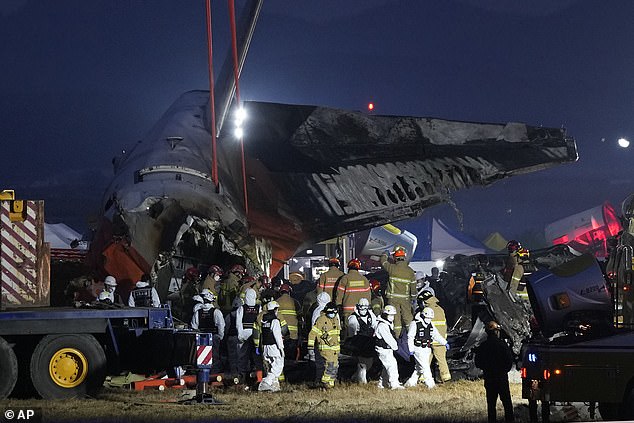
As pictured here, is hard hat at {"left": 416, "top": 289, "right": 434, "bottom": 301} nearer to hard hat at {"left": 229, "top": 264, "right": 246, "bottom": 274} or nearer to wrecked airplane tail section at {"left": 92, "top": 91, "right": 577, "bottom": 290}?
hard hat at {"left": 229, "top": 264, "right": 246, "bottom": 274}

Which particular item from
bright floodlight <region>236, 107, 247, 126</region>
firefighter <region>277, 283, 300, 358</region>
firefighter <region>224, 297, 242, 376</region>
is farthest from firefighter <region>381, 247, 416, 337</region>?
bright floodlight <region>236, 107, 247, 126</region>

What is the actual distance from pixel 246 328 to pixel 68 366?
375 cm

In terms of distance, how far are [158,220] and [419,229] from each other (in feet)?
113

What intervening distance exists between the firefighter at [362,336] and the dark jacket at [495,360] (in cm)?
477

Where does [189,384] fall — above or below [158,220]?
below

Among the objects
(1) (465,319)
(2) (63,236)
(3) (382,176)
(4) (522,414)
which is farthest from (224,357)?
(2) (63,236)

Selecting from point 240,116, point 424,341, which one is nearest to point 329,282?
point 424,341

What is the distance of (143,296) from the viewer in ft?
54.5

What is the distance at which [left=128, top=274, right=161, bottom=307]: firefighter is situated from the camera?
1647cm

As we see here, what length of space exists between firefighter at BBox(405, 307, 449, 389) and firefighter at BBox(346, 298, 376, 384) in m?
0.74

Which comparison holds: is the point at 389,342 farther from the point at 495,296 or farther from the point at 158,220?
the point at 158,220

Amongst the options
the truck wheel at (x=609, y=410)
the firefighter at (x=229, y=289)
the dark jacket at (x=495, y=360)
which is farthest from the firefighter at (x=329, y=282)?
the truck wheel at (x=609, y=410)

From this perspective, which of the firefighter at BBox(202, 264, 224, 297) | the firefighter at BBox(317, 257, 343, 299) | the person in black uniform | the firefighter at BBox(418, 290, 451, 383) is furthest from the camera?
the firefighter at BBox(202, 264, 224, 297)

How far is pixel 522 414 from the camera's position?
Result: 11188mm
